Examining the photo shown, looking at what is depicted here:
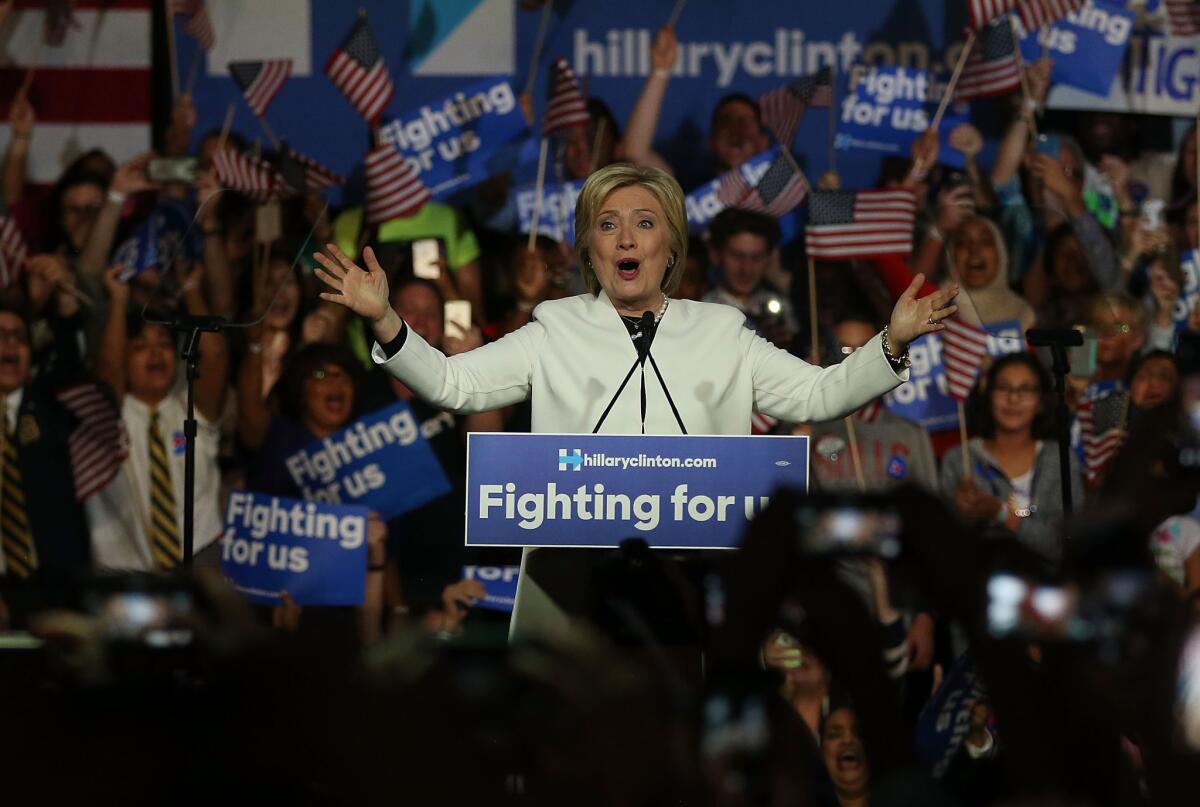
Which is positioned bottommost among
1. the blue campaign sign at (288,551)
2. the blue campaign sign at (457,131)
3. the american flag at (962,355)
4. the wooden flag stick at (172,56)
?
the blue campaign sign at (288,551)

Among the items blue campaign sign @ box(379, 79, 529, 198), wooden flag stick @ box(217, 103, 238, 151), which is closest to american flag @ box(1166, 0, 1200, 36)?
blue campaign sign @ box(379, 79, 529, 198)

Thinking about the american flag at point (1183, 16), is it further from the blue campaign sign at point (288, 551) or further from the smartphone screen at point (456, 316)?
the blue campaign sign at point (288, 551)

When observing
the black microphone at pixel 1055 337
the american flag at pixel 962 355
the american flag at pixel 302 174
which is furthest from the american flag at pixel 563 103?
the black microphone at pixel 1055 337

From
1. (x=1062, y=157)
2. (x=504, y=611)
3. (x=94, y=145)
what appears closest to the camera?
(x=504, y=611)

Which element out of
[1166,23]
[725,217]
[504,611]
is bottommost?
[504,611]

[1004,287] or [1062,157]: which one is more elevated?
[1062,157]

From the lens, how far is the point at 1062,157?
776 centimetres

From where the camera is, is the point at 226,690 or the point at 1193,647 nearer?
the point at 1193,647

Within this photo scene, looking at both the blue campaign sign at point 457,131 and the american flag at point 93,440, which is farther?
the blue campaign sign at point 457,131

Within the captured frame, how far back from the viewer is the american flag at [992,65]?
7512mm

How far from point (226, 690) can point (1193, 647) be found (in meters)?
1.02

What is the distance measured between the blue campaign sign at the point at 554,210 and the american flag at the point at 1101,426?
7.67 ft

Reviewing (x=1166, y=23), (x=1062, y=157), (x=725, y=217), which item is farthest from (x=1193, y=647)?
(x=1166, y=23)

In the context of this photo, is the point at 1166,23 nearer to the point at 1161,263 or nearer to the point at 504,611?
the point at 1161,263
